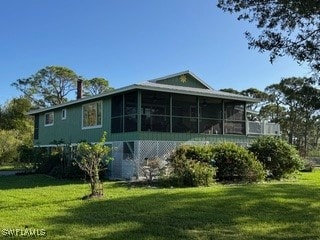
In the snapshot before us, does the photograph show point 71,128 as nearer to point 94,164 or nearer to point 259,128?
point 259,128

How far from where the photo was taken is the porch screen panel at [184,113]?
2231cm

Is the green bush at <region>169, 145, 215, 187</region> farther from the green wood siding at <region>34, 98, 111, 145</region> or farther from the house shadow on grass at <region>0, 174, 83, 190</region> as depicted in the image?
the green wood siding at <region>34, 98, 111, 145</region>

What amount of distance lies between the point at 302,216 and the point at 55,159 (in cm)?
1673

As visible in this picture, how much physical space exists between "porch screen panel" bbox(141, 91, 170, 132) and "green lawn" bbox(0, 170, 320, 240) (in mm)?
8351

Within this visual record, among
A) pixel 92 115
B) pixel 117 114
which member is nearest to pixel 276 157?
pixel 117 114

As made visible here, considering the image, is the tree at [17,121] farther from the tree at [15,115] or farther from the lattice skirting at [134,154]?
the lattice skirting at [134,154]

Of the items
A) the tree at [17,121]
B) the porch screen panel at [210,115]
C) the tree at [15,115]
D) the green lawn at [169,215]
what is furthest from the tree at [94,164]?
the tree at [15,115]

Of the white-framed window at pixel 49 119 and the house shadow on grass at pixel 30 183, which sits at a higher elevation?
the white-framed window at pixel 49 119

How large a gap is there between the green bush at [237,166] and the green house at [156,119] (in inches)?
129

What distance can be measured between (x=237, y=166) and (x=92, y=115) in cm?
1024

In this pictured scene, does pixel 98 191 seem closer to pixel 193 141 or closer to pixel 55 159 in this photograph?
pixel 193 141

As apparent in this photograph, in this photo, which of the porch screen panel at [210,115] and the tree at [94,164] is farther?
the porch screen panel at [210,115]

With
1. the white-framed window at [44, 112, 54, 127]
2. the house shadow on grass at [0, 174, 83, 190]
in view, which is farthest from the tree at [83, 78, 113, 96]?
the house shadow on grass at [0, 174, 83, 190]

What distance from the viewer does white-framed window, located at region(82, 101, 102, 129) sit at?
24.1 m
